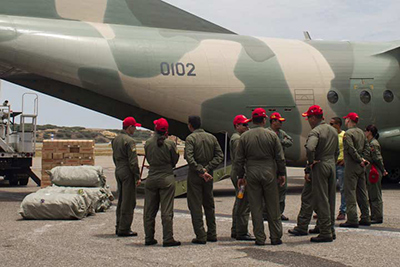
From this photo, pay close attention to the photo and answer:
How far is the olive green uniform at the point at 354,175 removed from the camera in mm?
7742

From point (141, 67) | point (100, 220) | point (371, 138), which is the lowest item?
point (100, 220)

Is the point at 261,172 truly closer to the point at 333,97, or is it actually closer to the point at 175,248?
the point at 175,248

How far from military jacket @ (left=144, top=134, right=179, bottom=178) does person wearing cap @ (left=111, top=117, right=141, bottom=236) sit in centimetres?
57

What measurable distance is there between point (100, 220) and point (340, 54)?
9141mm

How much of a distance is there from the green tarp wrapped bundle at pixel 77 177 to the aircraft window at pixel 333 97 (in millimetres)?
7120

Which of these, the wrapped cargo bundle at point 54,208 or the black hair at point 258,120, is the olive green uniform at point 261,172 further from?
the wrapped cargo bundle at point 54,208

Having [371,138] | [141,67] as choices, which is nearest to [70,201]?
[141,67]

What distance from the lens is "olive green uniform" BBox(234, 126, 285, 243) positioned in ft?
21.5

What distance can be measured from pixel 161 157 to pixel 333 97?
8410mm

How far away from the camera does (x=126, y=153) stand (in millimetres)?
7402

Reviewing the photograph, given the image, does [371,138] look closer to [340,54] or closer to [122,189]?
A: [122,189]

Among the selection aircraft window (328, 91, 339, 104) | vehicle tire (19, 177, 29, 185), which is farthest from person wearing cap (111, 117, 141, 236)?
vehicle tire (19, 177, 29, 185)

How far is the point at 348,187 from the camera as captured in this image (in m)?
7.80

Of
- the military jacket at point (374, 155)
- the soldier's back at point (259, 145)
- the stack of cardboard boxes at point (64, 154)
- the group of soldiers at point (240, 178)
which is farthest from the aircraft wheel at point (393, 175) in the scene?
the soldier's back at point (259, 145)
